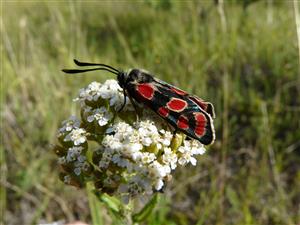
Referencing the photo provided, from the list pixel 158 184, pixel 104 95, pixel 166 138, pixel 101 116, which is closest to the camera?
pixel 158 184

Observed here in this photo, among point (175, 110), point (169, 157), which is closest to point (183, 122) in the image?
point (175, 110)

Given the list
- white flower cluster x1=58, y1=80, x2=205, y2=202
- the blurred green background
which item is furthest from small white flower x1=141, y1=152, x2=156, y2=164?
the blurred green background

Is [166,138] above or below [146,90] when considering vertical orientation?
below

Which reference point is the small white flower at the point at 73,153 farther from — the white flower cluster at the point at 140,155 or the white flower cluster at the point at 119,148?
the white flower cluster at the point at 140,155

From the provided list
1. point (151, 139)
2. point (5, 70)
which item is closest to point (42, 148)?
point (5, 70)

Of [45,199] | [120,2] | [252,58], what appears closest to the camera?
[45,199]

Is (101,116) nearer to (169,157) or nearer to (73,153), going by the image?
(73,153)

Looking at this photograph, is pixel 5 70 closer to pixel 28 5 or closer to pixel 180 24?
pixel 180 24

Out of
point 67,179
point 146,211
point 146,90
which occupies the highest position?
point 146,90
